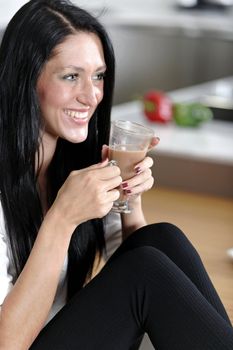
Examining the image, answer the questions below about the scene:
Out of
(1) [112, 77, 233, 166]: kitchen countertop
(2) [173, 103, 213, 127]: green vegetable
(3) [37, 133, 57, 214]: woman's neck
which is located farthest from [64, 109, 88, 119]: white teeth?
(2) [173, 103, 213, 127]: green vegetable

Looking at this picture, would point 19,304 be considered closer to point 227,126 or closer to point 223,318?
point 223,318

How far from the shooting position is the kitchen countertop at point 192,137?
303 cm

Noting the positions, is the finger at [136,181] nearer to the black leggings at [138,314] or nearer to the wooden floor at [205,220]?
the black leggings at [138,314]

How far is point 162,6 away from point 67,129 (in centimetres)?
444

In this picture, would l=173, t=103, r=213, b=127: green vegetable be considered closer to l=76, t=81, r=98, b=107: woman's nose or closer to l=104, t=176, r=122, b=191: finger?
l=76, t=81, r=98, b=107: woman's nose

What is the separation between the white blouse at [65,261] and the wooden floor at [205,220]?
337 millimetres

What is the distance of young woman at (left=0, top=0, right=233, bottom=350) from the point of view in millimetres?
1700

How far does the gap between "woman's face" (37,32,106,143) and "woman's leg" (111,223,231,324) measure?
1.09 feet

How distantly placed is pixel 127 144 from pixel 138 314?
38cm

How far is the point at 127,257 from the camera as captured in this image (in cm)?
186

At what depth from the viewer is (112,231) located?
222 centimetres

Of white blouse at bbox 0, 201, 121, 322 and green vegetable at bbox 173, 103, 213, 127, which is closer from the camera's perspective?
white blouse at bbox 0, 201, 121, 322

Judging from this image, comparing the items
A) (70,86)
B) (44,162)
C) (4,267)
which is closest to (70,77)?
(70,86)

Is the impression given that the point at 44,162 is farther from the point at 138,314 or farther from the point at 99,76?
the point at 138,314
